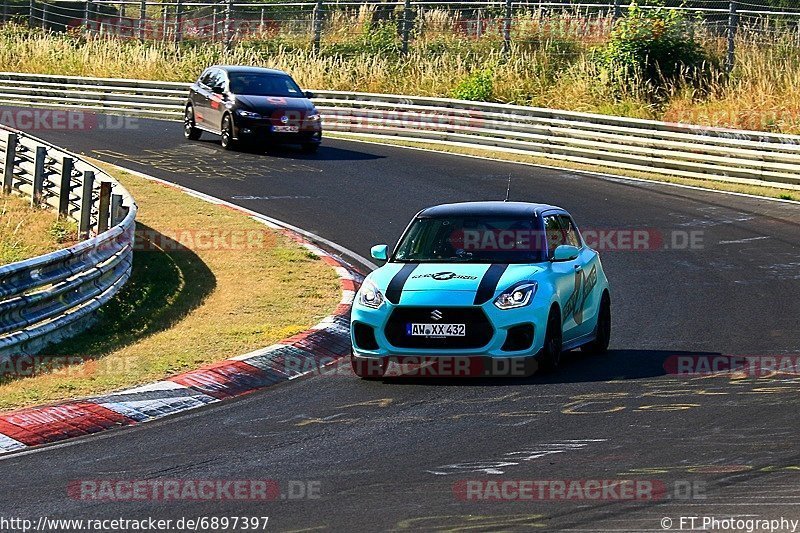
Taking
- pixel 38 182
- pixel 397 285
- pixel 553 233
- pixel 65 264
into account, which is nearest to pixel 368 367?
pixel 397 285

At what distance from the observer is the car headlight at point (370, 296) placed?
1125 cm

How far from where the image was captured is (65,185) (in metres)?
19.4

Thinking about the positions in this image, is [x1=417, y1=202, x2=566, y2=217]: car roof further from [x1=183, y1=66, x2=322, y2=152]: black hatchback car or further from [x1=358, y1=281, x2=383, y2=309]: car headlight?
[x1=183, y1=66, x2=322, y2=152]: black hatchback car

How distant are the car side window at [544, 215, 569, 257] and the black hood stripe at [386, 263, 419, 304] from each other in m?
1.28

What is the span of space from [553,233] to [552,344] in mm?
1371

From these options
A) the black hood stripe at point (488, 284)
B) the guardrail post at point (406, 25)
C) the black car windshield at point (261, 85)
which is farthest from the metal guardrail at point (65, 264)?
the guardrail post at point (406, 25)

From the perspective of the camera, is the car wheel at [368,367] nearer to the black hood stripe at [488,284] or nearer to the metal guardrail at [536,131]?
the black hood stripe at [488,284]

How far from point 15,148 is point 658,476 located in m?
16.4

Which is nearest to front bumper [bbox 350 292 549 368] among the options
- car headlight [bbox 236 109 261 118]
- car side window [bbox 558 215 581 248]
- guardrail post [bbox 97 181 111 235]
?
car side window [bbox 558 215 581 248]

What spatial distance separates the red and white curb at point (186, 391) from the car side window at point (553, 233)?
2078 millimetres

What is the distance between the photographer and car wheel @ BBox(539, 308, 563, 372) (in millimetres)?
11156

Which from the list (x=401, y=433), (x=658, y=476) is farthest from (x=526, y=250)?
(x=658, y=476)

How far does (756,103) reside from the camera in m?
28.5

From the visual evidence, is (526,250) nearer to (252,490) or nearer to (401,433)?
(401,433)
